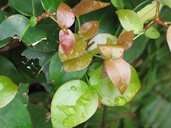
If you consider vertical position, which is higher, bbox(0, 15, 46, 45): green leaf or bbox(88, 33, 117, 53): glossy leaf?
bbox(0, 15, 46, 45): green leaf

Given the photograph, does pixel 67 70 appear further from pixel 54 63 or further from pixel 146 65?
pixel 146 65

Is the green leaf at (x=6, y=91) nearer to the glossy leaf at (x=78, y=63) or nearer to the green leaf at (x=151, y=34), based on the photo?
the glossy leaf at (x=78, y=63)

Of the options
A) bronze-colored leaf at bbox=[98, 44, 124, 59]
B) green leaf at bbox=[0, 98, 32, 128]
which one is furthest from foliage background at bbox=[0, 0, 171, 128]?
bronze-colored leaf at bbox=[98, 44, 124, 59]

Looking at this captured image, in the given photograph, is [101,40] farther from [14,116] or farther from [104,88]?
[14,116]

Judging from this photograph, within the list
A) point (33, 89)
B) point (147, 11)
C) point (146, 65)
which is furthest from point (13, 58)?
point (146, 65)

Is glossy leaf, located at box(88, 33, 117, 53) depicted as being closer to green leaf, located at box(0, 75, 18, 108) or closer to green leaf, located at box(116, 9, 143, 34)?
green leaf, located at box(116, 9, 143, 34)

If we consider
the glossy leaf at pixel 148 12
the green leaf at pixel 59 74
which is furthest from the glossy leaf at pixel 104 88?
the glossy leaf at pixel 148 12

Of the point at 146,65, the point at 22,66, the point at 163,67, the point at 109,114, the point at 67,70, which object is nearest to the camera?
the point at 67,70
